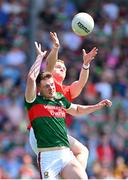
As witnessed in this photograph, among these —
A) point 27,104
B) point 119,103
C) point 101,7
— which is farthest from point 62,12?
point 27,104

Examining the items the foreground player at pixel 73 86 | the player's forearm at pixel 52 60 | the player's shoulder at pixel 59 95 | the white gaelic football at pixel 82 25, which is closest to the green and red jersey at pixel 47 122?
the player's shoulder at pixel 59 95

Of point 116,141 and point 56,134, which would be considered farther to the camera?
point 116,141

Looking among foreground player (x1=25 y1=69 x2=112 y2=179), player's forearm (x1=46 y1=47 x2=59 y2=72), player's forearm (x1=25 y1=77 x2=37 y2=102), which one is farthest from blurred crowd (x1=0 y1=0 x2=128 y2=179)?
player's forearm (x1=25 y1=77 x2=37 y2=102)

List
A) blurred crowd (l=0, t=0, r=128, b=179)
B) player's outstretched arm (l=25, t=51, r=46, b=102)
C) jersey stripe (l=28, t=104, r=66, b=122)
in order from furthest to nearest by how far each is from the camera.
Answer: blurred crowd (l=0, t=0, r=128, b=179) → jersey stripe (l=28, t=104, r=66, b=122) → player's outstretched arm (l=25, t=51, r=46, b=102)

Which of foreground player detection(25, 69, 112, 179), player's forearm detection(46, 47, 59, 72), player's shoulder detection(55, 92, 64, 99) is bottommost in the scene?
foreground player detection(25, 69, 112, 179)

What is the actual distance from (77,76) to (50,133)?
780 cm

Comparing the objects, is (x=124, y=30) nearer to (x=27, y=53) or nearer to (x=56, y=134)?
(x=27, y=53)

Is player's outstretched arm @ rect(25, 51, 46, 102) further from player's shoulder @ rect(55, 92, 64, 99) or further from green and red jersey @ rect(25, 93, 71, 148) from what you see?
player's shoulder @ rect(55, 92, 64, 99)

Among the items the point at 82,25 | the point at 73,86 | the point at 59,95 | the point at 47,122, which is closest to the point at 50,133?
the point at 47,122

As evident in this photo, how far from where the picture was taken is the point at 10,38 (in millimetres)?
19641

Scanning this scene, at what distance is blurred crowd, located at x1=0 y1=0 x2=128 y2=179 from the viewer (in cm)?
1734

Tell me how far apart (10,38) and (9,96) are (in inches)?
74.6

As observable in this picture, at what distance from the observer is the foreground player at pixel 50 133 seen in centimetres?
1097

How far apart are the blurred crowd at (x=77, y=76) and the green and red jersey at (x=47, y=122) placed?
4.67 meters
